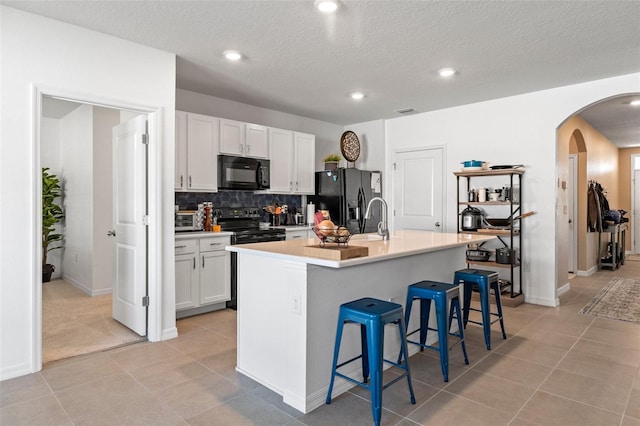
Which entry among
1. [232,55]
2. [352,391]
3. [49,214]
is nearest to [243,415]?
[352,391]

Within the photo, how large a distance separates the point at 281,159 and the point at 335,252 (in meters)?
3.45

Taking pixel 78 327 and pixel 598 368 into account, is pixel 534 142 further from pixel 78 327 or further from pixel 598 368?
pixel 78 327

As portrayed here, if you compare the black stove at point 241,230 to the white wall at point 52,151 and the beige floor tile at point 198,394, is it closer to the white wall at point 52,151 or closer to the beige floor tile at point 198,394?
the beige floor tile at point 198,394

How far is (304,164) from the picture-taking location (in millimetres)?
5773

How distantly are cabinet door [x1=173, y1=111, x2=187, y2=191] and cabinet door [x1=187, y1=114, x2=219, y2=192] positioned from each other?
0.05 m

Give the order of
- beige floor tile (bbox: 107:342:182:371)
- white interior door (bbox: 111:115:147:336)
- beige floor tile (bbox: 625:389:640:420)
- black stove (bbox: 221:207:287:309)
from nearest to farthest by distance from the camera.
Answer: beige floor tile (bbox: 625:389:640:420), beige floor tile (bbox: 107:342:182:371), white interior door (bbox: 111:115:147:336), black stove (bbox: 221:207:287:309)

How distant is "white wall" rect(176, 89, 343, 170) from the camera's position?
4898 millimetres

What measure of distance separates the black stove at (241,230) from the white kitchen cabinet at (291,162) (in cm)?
48

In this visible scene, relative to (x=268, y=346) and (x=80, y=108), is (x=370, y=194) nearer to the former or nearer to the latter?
(x=268, y=346)

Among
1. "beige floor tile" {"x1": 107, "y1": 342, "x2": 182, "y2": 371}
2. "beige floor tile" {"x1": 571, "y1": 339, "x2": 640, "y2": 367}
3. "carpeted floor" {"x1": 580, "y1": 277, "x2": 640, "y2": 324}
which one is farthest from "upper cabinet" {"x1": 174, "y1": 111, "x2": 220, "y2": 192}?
"carpeted floor" {"x1": 580, "y1": 277, "x2": 640, "y2": 324}

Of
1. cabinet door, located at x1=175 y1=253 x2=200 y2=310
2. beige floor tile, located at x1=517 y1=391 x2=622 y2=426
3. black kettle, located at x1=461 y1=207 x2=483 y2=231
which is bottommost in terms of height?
beige floor tile, located at x1=517 y1=391 x2=622 y2=426

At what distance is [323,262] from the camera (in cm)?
215

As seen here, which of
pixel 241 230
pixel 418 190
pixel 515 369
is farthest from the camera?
pixel 418 190

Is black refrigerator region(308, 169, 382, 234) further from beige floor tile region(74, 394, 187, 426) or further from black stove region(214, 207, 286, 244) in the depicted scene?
beige floor tile region(74, 394, 187, 426)
